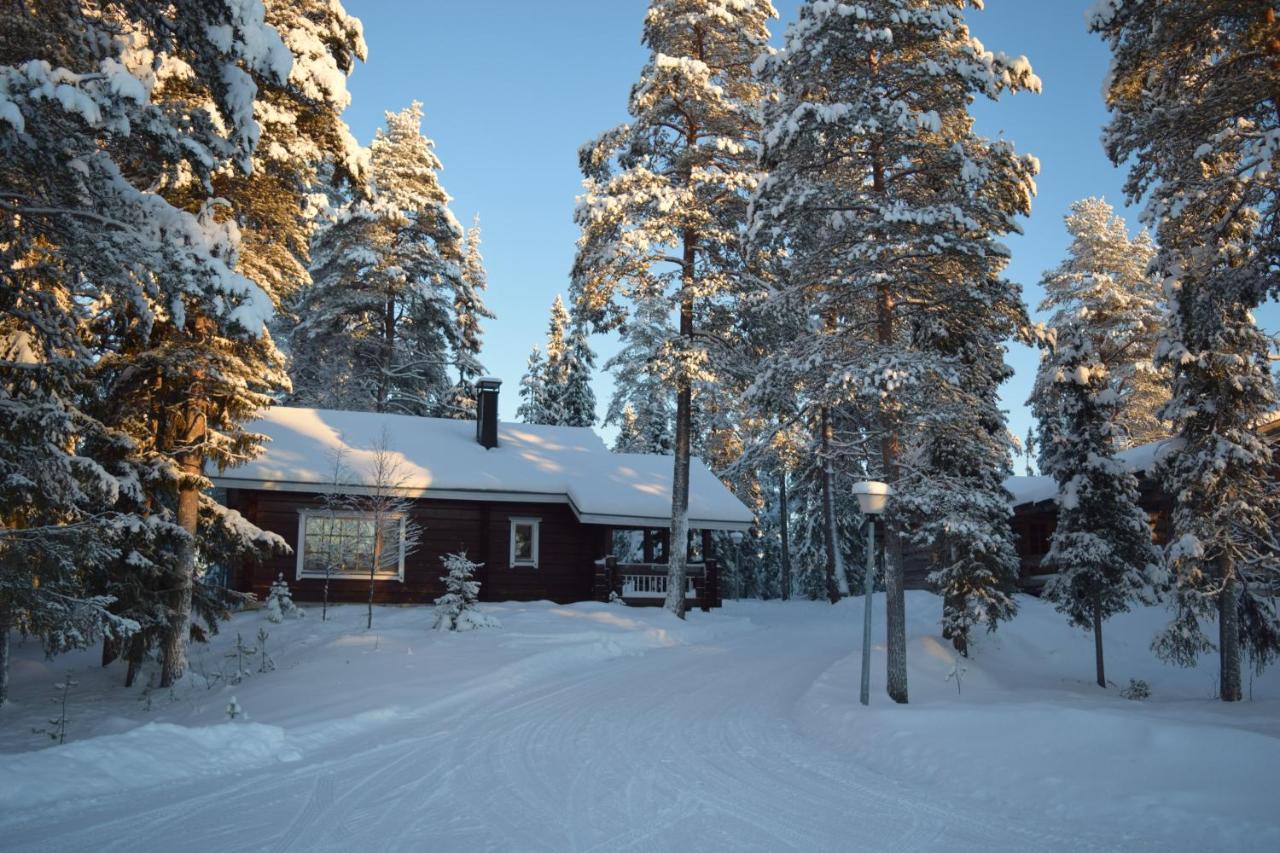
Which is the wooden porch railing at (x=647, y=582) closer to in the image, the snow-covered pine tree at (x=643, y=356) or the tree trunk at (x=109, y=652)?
the snow-covered pine tree at (x=643, y=356)

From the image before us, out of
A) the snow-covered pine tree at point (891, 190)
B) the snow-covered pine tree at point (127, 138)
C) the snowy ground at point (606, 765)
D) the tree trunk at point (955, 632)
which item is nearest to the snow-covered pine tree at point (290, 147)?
the snow-covered pine tree at point (127, 138)

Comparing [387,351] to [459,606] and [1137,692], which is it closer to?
[459,606]

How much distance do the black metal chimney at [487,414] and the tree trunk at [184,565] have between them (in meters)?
12.5

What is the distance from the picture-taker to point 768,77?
1249cm

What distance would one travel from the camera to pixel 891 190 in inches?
499

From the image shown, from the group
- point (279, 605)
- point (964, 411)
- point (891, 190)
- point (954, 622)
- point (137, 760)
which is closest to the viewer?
point (137, 760)

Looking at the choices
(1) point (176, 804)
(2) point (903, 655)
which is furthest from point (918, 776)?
(1) point (176, 804)

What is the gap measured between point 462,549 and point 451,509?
115 centimetres

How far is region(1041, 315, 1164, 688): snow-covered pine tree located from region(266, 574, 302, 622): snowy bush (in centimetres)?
1677

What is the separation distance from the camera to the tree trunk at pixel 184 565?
38.8 ft

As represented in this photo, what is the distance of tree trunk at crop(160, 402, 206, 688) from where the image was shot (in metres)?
11.8

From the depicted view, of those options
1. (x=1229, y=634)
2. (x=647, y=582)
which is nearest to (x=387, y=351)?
(x=647, y=582)

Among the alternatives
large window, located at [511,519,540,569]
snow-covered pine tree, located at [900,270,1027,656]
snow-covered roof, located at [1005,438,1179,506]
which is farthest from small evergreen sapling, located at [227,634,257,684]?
snow-covered roof, located at [1005,438,1179,506]

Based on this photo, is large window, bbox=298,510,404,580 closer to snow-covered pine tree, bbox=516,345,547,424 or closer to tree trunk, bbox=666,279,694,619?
tree trunk, bbox=666,279,694,619
